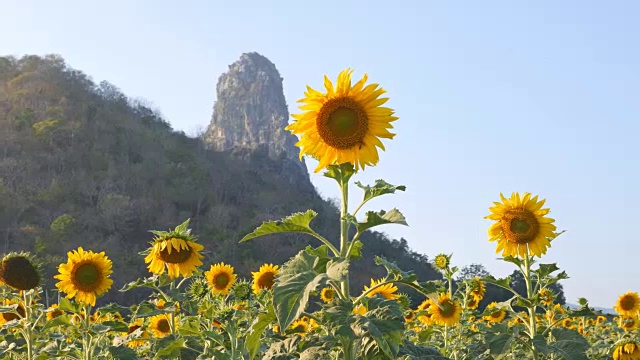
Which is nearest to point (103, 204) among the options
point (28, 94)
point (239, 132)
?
point (28, 94)

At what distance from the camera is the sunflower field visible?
8.66 ft

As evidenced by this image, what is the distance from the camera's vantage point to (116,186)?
160ft

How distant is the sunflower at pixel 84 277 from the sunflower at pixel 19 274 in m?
0.28

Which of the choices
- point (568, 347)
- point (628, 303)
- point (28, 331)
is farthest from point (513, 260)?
point (628, 303)

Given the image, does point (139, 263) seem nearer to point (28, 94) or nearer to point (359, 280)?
point (359, 280)

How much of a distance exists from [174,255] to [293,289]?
287 cm

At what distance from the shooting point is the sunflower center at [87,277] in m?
5.23

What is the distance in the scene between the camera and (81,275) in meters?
5.27

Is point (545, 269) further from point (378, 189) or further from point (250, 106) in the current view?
point (250, 106)

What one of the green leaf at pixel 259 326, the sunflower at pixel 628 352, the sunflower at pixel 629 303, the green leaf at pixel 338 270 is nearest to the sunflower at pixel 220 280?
the sunflower at pixel 628 352

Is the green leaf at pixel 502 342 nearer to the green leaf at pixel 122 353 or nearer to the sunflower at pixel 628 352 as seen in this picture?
the sunflower at pixel 628 352

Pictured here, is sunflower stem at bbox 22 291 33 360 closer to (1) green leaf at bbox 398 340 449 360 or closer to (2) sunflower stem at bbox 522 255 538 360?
(1) green leaf at bbox 398 340 449 360

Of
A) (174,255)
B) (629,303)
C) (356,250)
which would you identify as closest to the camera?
(356,250)

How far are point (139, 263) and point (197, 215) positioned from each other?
541 inches
